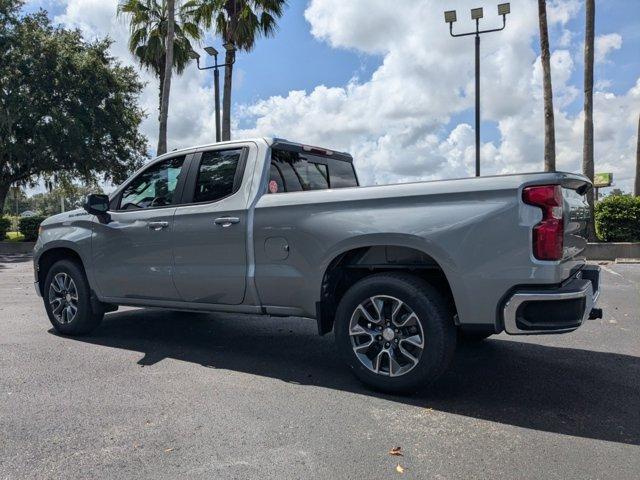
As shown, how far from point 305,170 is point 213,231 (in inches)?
41.5

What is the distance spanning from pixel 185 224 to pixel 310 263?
4.51 feet

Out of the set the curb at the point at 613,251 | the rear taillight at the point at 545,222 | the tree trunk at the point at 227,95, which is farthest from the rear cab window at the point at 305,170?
the tree trunk at the point at 227,95

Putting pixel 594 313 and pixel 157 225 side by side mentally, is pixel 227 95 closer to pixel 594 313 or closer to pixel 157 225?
pixel 157 225

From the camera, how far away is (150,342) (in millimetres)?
5648

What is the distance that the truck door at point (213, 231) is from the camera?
14.9 feet

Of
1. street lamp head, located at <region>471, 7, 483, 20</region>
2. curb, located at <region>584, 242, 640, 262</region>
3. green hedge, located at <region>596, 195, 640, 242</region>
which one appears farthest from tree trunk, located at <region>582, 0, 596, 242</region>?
street lamp head, located at <region>471, 7, 483, 20</region>

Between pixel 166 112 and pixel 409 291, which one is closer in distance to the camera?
pixel 409 291

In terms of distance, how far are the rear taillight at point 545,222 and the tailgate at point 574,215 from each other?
180mm

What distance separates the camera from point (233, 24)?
780 inches

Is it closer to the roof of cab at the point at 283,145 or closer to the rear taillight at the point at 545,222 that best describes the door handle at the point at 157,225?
the roof of cab at the point at 283,145

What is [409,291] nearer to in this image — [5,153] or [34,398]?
[34,398]

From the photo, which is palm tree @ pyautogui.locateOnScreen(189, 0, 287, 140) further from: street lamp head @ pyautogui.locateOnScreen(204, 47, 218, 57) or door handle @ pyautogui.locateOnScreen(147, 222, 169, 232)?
door handle @ pyautogui.locateOnScreen(147, 222, 169, 232)

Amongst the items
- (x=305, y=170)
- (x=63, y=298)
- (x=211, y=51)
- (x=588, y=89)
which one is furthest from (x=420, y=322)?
(x=211, y=51)

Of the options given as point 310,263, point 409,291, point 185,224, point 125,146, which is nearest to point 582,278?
point 409,291
